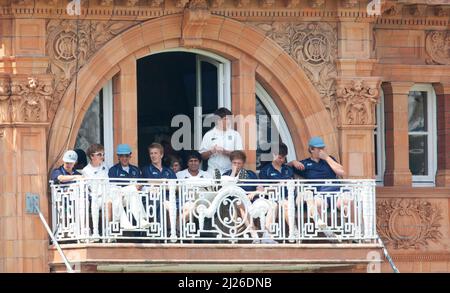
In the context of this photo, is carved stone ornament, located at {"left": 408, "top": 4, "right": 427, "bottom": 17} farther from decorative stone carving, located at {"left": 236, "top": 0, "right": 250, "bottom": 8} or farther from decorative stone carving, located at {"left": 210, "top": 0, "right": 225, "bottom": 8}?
decorative stone carving, located at {"left": 210, "top": 0, "right": 225, "bottom": 8}

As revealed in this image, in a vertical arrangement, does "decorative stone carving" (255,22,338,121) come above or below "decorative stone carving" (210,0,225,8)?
below

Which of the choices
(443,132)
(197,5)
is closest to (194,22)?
(197,5)

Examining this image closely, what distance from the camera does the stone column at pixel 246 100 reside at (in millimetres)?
44125

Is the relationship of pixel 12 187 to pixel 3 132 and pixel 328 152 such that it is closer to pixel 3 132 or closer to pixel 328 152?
pixel 3 132

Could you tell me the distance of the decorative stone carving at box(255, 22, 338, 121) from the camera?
145 feet

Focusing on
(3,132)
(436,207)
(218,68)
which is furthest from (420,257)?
(3,132)

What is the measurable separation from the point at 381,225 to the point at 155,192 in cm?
528

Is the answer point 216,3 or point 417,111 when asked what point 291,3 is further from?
point 417,111

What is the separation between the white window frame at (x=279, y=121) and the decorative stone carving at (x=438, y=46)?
3193mm

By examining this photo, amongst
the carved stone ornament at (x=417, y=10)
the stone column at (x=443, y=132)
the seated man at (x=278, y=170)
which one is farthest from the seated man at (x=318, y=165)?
the carved stone ornament at (x=417, y=10)

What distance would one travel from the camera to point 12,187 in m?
42.5

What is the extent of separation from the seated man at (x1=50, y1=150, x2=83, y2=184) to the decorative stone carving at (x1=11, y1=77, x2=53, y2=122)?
845mm

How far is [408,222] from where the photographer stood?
4559cm

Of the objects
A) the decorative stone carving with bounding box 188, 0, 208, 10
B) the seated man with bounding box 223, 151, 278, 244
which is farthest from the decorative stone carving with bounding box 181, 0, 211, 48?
the seated man with bounding box 223, 151, 278, 244
